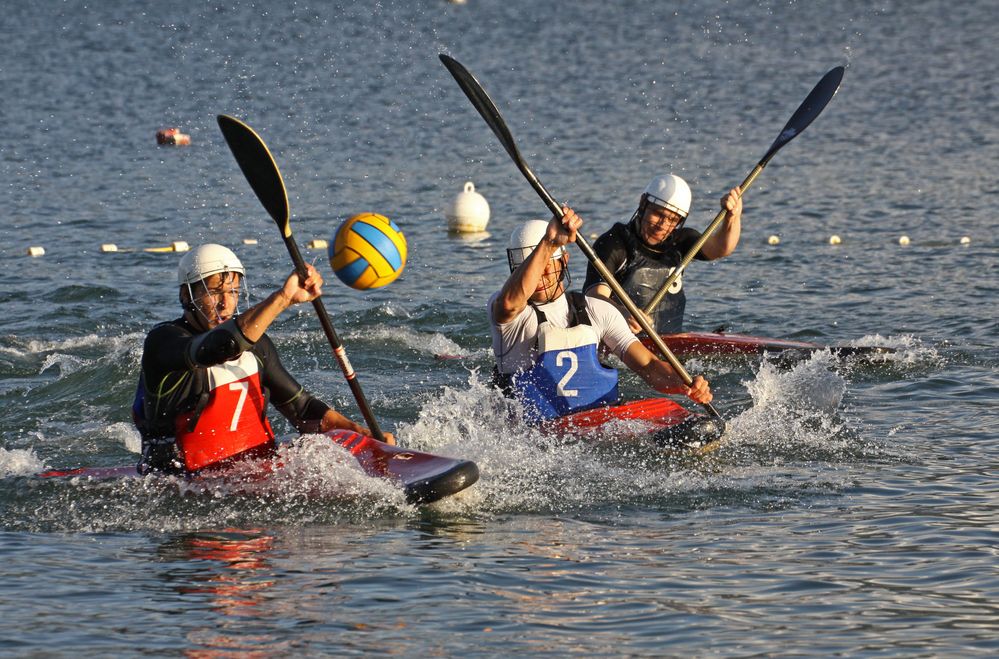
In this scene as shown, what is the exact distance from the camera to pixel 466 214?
1814 centimetres

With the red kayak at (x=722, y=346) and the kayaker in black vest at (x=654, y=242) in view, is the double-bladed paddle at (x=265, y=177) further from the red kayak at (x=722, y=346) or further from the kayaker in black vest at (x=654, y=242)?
the red kayak at (x=722, y=346)

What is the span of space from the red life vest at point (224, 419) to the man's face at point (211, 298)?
233mm

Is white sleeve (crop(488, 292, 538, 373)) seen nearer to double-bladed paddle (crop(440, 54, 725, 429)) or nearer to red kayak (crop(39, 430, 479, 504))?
double-bladed paddle (crop(440, 54, 725, 429))

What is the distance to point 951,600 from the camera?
6.67 meters

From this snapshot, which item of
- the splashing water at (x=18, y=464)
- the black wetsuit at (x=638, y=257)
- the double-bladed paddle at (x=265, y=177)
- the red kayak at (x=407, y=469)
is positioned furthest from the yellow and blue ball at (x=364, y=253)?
the black wetsuit at (x=638, y=257)

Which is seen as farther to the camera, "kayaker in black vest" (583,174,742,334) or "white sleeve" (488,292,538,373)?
"kayaker in black vest" (583,174,742,334)

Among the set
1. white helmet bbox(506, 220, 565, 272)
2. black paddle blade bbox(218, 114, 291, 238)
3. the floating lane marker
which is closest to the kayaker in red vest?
black paddle blade bbox(218, 114, 291, 238)

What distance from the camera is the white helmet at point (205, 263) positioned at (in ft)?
25.2

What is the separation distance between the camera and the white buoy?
18.1 meters

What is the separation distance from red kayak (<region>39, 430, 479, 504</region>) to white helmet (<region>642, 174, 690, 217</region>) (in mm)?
3731

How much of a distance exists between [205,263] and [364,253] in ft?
3.31

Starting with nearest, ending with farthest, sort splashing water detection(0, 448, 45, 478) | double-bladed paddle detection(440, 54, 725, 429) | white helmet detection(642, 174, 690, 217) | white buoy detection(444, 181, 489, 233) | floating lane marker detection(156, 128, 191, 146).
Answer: splashing water detection(0, 448, 45, 478) < double-bladed paddle detection(440, 54, 725, 429) < white helmet detection(642, 174, 690, 217) < white buoy detection(444, 181, 489, 233) < floating lane marker detection(156, 128, 191, 146)

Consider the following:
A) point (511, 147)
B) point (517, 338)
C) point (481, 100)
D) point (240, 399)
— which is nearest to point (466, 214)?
point (481, 100)

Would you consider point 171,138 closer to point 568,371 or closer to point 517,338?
point 517,338
